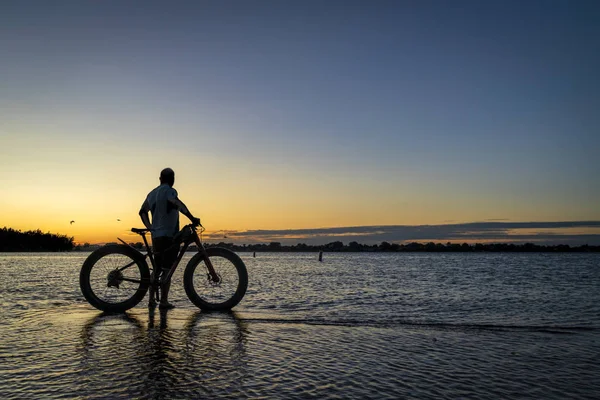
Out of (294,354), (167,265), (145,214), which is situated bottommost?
(294,354)

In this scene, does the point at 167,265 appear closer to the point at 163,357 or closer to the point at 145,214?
the point at 145,214

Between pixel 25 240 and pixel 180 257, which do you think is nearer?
pixel 180 257

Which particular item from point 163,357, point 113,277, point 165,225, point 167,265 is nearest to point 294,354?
point 163,357

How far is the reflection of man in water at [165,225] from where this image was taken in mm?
8750

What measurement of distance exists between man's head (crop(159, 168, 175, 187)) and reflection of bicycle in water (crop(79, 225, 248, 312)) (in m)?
1.03

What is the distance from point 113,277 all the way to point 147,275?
64cm

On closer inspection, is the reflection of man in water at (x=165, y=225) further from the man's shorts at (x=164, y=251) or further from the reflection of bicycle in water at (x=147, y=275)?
the reflection of bicycle in water at (x=147, y=275)

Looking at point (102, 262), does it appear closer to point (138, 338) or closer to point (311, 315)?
point (138, 338)

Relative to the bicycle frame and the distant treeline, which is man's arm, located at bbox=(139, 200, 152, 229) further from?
the distant treeline

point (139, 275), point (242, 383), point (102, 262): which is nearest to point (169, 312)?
point (139, 275)

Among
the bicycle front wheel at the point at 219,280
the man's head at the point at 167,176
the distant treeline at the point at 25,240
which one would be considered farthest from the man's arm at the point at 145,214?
the distant treeline at the point at 25,240

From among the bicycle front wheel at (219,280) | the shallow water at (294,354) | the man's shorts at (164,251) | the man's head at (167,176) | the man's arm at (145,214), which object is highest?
the man's head at (167,176)

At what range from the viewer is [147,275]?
8828 mm

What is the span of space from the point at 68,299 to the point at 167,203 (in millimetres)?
3853
